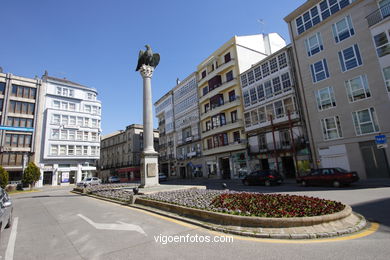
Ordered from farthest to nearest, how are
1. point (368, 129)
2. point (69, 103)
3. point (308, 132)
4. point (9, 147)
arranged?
point (69, 103) → point (9, 147) → point (308, 132) → point (368, 129)

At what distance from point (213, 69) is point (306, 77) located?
1782cm

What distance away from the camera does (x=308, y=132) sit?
24.6 metres

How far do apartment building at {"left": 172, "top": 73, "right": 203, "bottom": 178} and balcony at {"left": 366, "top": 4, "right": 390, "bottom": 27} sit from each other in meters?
28.0

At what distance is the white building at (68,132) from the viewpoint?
43344 mm

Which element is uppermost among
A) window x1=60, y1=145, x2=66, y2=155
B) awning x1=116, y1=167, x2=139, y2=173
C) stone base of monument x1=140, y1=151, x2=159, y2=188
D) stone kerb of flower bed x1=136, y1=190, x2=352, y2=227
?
window x1=60, y1=145, x2=66, y2=155

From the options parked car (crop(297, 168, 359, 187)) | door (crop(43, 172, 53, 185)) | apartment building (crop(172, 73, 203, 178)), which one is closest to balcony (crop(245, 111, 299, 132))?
parked car (crop(297, 168, 359, 187))

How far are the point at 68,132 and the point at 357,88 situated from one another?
164 feet

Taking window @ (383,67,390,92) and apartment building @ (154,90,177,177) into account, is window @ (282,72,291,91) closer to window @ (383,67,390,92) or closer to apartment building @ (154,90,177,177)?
window @ (383,67,390,92)

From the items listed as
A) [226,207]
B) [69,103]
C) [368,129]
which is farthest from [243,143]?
[69,103]

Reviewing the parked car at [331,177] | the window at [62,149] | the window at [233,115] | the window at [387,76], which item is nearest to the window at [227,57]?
the window at [233,115]

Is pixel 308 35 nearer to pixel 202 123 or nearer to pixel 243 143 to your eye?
pixel 243 143

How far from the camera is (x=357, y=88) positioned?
21.0 metres

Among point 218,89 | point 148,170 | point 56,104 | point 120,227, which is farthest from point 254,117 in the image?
point 56,104

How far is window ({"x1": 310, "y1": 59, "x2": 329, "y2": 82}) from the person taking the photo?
23.5 metres
